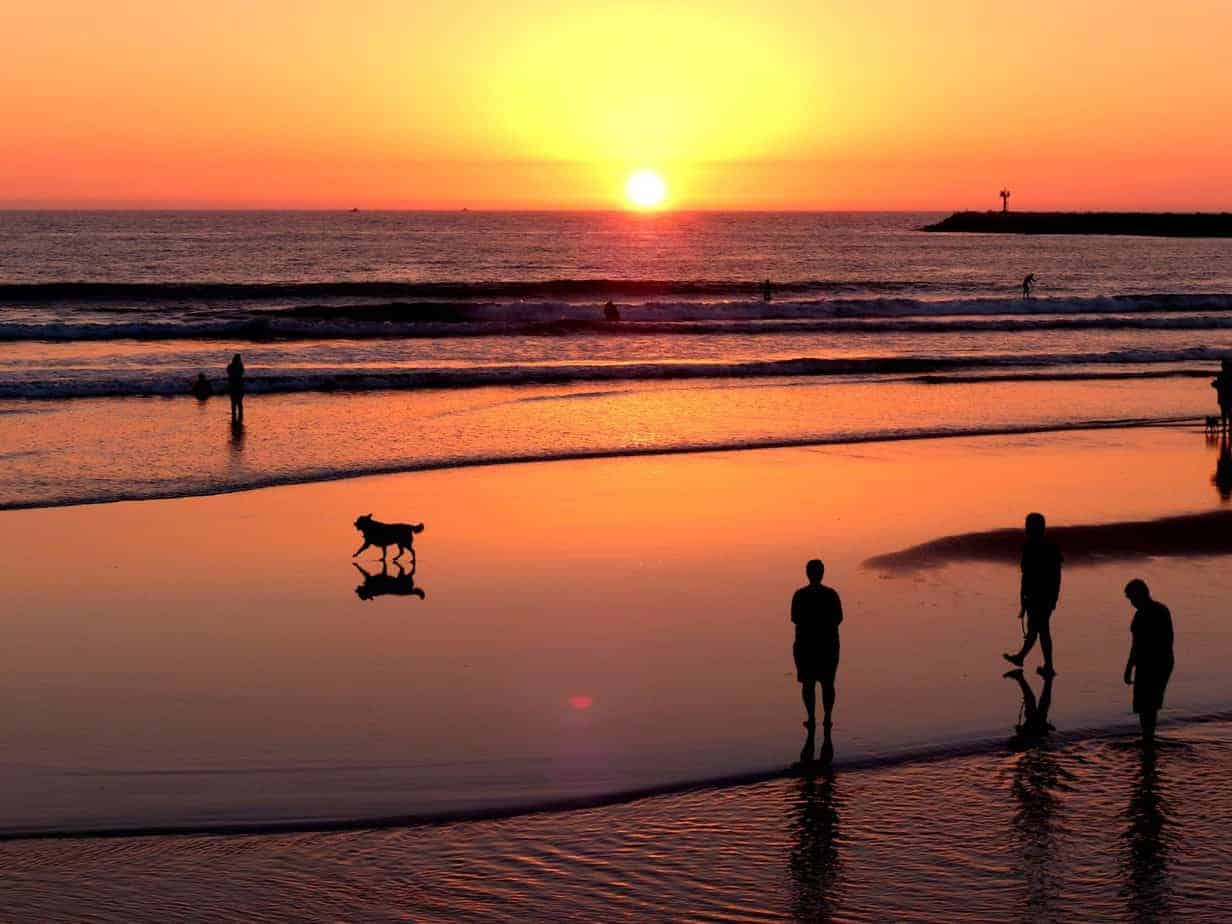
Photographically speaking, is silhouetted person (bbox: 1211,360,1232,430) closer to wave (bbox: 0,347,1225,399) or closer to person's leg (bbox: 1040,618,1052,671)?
wave (bbox: 0,347,1225,399)

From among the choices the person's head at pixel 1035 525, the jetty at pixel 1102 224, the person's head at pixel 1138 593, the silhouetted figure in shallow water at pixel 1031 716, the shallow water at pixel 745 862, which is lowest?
the shallow water at pixel 745 862

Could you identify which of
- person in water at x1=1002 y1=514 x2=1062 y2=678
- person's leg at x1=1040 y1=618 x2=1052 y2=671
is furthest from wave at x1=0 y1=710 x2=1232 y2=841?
person in water at x1=1002 y1=514 x2=1062 y2=678

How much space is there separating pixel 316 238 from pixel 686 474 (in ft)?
403

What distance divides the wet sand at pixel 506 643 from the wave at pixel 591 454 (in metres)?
0.75

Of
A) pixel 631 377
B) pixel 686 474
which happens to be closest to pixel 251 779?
pixel 686 474

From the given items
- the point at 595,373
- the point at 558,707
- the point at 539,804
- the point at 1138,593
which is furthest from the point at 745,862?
the point at 595,373

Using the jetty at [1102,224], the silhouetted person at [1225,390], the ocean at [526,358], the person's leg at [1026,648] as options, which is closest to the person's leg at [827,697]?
the person's leg at [1026,648]

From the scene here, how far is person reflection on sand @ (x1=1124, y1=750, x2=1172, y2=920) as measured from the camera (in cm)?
789

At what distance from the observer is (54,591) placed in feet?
47.7

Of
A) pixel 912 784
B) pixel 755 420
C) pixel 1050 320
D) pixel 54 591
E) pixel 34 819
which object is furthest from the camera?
pixel 1050 320

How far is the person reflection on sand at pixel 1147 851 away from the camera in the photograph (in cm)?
789

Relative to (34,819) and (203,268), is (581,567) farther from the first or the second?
(203,268)

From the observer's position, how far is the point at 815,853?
856 centimetres

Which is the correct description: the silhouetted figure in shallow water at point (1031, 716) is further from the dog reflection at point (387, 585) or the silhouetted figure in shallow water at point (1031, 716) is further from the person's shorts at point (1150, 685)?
the dog reflection at point (387, 585)
